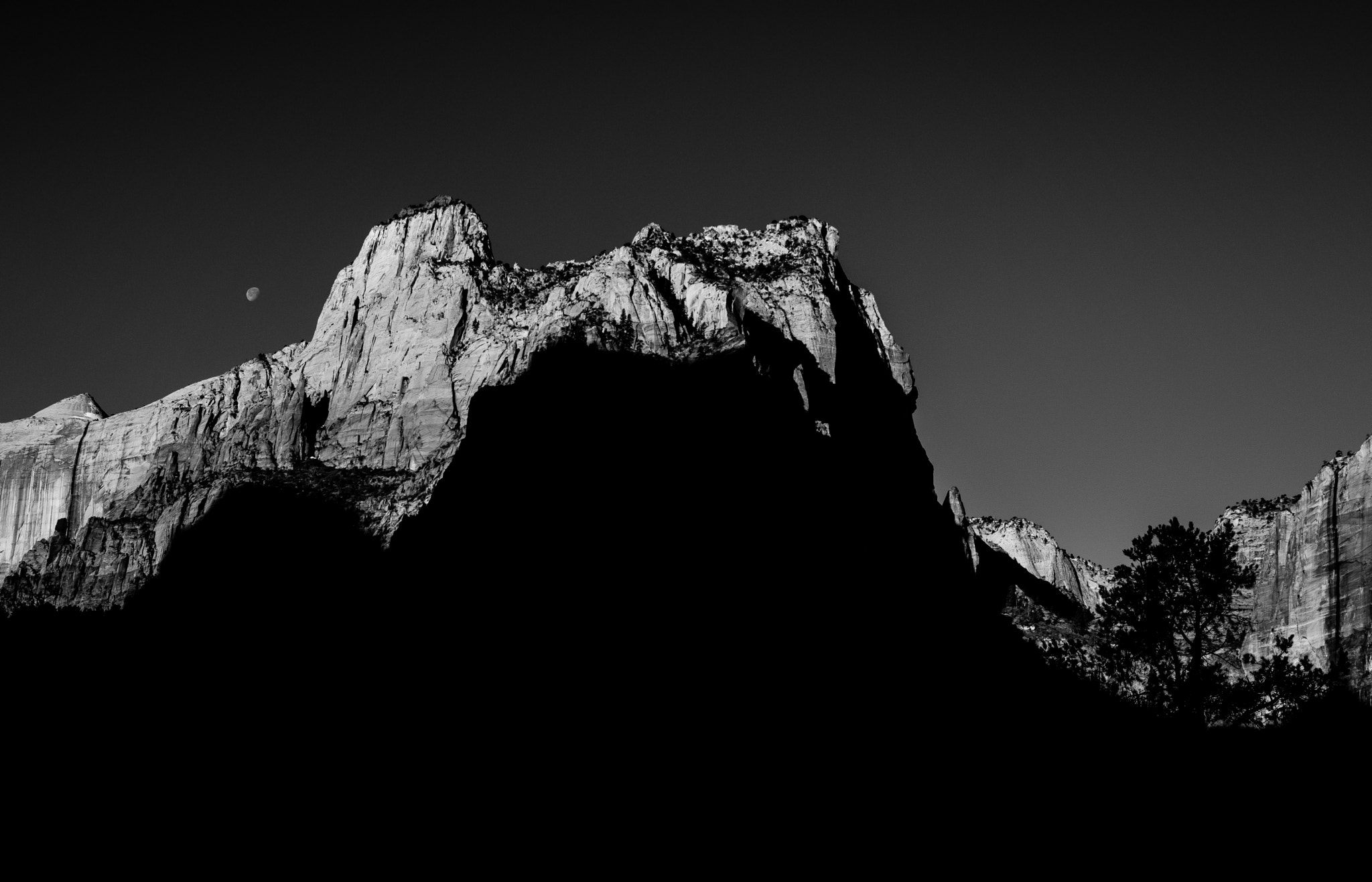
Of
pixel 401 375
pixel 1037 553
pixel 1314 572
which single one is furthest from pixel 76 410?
pixel 1314 572

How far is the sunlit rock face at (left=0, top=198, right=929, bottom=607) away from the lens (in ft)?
373

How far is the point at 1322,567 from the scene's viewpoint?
101m

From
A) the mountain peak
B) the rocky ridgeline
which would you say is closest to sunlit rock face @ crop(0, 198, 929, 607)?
the mountain peak

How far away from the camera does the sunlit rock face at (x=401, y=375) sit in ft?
373

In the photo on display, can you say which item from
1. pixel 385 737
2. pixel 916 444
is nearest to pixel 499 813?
pixel 385 737

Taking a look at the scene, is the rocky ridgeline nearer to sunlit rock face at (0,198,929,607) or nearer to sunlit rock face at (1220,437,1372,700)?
sunlit rock face at (1220,437,1372,700)

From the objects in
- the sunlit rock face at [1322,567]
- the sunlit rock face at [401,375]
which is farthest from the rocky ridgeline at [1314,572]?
the sunlit rock face at [401,375]

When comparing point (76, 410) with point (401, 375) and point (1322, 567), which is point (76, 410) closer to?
point (401, 375)

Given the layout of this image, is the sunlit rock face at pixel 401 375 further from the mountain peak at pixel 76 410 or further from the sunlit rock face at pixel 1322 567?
the sunlit rock face at pixel 1322 567

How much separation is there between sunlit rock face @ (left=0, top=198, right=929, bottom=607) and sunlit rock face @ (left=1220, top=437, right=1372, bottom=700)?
39378mm

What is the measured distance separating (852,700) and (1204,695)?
3761 cm

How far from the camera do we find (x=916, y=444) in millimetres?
135250

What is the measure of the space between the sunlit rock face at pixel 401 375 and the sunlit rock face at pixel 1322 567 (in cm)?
3938

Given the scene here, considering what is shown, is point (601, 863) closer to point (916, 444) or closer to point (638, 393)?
point (638, 393)
